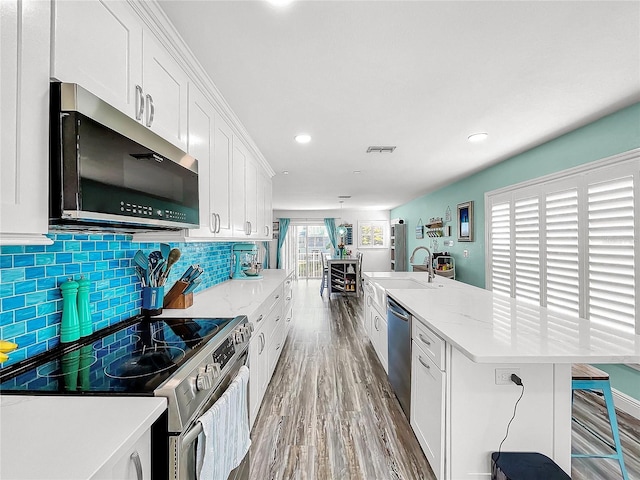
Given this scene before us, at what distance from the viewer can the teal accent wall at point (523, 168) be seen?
7.47ft

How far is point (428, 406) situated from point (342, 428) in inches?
29.4

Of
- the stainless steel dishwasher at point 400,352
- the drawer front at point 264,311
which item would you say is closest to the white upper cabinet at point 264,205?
the drawer front at point 264,311

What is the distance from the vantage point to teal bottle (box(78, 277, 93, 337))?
125 cm

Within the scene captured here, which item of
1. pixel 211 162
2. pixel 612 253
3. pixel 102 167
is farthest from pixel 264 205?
pixel 612 253

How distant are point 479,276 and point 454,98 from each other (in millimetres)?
3079

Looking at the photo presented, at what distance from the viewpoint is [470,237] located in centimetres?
449

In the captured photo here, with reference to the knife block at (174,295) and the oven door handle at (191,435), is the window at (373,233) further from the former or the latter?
the oven door handle at (191,435)

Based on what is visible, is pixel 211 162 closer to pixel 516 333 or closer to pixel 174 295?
pixel 174 295

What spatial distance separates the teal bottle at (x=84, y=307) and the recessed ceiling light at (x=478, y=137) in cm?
306

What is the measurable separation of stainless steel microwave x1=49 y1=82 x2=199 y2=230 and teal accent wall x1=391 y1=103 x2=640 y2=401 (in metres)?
3.16

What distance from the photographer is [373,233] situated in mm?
9633

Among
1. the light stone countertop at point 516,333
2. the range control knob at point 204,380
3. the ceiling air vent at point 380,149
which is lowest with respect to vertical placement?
the range control knob at point 204,380

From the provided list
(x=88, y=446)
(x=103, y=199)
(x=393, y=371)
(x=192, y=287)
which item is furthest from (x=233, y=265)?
(x=88, y=446)

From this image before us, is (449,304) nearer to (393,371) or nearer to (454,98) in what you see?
(393,371)
